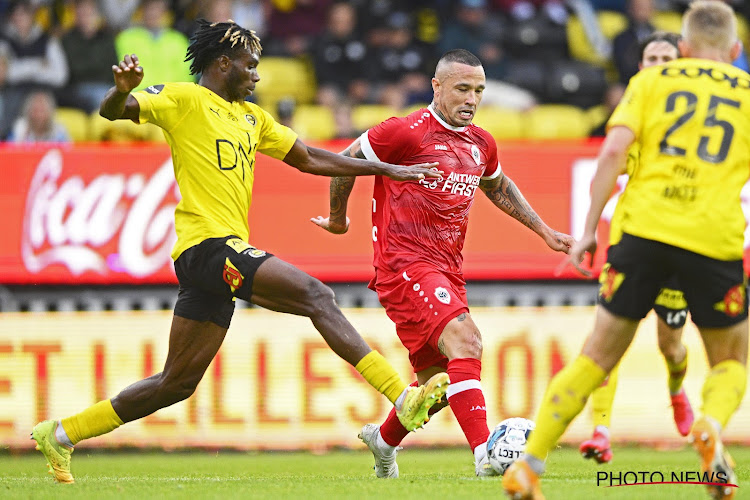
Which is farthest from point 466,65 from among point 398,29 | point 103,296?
point 398,29

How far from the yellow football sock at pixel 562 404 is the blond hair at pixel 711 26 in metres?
1.55

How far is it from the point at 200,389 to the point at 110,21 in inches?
229

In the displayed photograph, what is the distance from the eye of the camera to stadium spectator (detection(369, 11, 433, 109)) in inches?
540

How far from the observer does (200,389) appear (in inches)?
417

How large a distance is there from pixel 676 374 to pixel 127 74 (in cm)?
411

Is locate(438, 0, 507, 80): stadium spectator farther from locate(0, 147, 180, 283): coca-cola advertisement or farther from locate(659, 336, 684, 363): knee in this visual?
locate(659, 336, 684, 363): knee

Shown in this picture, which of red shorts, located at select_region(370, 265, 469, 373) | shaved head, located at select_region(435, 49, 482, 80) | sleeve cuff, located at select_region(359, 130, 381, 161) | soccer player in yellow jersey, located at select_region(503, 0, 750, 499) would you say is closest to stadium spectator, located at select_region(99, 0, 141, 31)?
sleeve cuff, located at select_region(359, 130, 381, 161)

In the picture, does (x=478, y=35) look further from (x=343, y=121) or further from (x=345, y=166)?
(x=345, y=166)

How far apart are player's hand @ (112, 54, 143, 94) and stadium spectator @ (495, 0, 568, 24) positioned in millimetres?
9574

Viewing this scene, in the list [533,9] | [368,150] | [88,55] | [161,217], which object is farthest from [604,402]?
[533,9]

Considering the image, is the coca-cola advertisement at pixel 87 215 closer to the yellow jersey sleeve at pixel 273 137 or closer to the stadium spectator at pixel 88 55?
the stadium spectator at pixel 88 55

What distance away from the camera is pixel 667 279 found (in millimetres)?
5227

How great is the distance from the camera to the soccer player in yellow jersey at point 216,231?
6.52m

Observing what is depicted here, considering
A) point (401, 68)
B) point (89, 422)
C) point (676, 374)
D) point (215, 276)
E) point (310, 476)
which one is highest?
point (401, 68)
